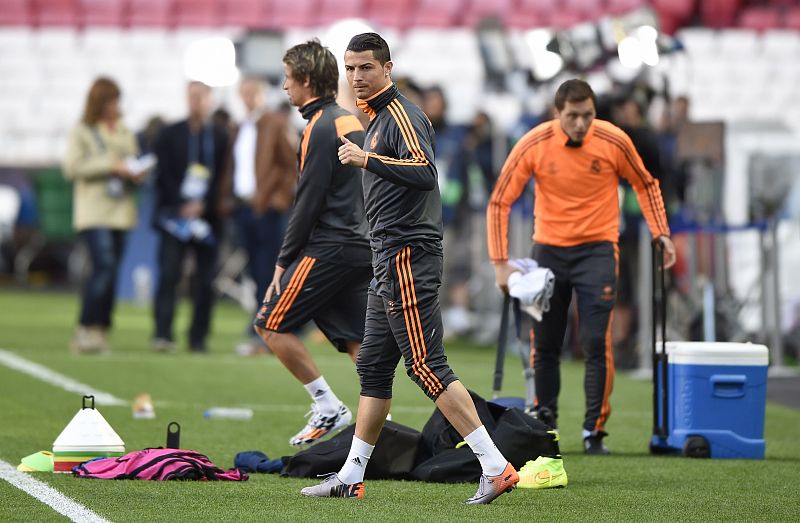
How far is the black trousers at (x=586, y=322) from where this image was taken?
26.9 feet

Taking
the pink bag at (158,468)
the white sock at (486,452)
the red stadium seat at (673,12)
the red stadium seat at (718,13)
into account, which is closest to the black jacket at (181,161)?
the pink bag at (158,468)

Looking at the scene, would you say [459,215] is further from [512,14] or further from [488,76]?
[512,14]

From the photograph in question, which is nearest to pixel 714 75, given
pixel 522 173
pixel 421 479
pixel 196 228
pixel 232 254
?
Result: pixel 232 254

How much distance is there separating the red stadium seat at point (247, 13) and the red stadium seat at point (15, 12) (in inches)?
134

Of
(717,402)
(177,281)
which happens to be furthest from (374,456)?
(177,281)

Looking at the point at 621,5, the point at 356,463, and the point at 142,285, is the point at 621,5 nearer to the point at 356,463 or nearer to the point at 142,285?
the point at 142,285

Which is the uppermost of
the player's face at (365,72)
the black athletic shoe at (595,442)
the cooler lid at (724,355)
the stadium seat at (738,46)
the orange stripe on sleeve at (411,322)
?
the stadium seat at (738,46)

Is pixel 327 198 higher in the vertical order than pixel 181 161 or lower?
lower

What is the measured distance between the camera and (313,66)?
7629 mm

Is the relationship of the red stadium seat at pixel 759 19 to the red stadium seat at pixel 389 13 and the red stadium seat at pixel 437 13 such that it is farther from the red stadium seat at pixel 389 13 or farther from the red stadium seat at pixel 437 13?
the red stadium seat at pixel 389 13

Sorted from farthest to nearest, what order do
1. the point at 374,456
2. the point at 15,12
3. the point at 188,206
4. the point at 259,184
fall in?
1. the point at 15,12
2. the point at 188,206
3. the point at 259,184
4. the point at 374,456

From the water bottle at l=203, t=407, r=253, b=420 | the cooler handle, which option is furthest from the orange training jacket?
the water bottle at l=203, t=407, r=253, b=420

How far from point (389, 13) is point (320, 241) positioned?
819 inches

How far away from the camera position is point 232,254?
21719 mm
